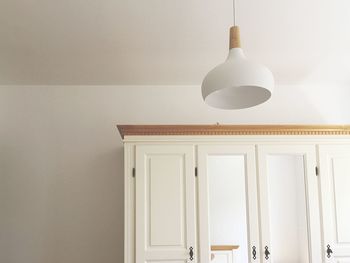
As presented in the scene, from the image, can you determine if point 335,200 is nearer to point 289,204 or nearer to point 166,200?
point 289,204

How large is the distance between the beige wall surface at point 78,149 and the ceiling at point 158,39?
0.14 metres

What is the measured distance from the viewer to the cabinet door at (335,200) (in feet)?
8.78

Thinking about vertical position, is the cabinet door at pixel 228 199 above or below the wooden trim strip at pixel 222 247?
above

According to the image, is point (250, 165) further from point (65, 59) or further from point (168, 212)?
point (65, 59)

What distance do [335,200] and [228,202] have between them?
706mm

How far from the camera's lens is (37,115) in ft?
10.9

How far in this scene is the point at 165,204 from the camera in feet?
8.62

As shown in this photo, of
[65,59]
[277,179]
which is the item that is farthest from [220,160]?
[65,59]

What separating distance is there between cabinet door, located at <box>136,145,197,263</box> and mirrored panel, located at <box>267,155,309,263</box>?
523 mm

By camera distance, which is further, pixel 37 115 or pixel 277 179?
pixel 37 115

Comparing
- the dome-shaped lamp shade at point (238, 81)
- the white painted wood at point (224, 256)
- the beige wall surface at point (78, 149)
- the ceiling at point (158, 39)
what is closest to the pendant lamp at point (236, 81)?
the dome-shaped lamp shade at point (238, 81)

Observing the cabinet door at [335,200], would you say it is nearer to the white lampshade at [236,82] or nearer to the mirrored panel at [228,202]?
the mirrored panel at [228,202]

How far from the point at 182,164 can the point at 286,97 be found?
127cm

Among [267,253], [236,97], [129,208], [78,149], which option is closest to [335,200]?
[267,253]
